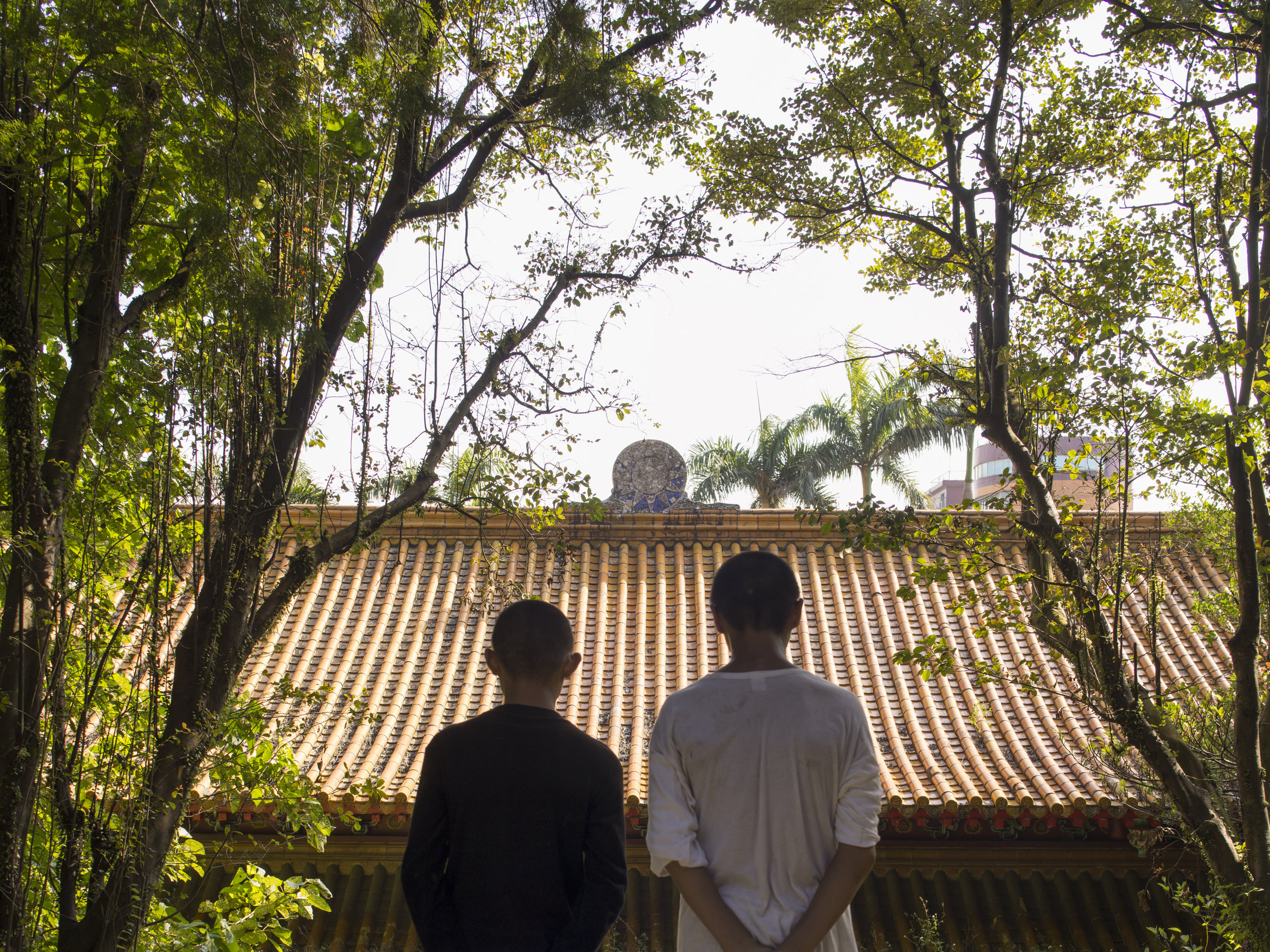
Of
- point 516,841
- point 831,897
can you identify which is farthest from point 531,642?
point 831,897

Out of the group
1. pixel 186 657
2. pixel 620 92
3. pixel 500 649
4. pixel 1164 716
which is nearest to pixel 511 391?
pixel 620 92

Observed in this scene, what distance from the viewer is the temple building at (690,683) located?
479 cm

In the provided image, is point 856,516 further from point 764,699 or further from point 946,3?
point 946,3

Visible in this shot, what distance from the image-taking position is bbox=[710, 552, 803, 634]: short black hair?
1880mm

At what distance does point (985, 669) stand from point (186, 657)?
2.79 metres

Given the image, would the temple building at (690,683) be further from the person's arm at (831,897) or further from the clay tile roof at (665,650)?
the person's arm at (831,897)

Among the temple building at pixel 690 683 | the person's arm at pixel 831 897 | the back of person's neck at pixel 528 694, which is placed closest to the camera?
the person's arm at pixel 831 897

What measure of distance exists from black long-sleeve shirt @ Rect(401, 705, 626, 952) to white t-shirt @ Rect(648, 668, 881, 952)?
0.20m

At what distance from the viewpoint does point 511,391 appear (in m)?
3.72

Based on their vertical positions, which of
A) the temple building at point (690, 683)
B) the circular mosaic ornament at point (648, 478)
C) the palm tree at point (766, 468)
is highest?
the palm tree at point (766, 468)

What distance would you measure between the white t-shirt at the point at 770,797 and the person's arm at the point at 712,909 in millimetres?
16

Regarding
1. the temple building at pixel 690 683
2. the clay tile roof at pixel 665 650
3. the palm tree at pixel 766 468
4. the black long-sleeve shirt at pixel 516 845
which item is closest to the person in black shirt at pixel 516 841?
the black long-sleeve shirt at pixel 516 845

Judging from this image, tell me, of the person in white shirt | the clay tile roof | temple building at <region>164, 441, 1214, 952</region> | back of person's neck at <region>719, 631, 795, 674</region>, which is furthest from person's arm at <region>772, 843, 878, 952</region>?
the clay tile roof

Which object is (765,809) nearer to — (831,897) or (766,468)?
(831,897)
